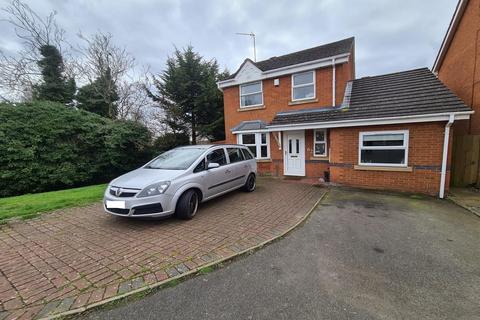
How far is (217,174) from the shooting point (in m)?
5.64

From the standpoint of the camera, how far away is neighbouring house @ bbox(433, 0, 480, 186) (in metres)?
7.34

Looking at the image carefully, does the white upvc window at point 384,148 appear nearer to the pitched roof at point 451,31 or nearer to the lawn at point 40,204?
the pitched roof at point 451,31

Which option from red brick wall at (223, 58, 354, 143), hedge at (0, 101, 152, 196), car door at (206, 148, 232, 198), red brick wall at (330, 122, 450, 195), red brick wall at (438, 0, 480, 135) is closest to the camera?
car door at (206, 148, 232, 198)

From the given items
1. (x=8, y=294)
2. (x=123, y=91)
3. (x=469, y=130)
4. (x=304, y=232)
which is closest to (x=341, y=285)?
(x=304, y=232)

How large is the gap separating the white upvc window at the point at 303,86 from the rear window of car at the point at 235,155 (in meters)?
4.99

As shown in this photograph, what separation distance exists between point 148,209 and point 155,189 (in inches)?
16.4

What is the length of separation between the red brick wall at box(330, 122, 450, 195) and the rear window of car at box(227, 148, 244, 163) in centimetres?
391

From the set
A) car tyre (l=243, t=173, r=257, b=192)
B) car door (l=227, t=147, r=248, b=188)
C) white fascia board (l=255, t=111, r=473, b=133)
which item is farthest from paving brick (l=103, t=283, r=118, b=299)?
white fascia board (l=255, t=111, r=473, b=133)

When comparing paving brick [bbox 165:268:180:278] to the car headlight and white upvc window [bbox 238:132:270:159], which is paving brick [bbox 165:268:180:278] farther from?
white upvc window [bbox 238:132:270:159]

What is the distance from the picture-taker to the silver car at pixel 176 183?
13.6ft

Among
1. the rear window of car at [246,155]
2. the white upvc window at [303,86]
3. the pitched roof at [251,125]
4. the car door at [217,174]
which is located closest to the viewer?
the car door at [217,174]

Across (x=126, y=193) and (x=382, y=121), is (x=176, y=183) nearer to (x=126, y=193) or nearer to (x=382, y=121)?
(x=126, y=193)

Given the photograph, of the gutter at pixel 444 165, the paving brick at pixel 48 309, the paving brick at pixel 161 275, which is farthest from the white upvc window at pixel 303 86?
the paving brick at pixel 48 309

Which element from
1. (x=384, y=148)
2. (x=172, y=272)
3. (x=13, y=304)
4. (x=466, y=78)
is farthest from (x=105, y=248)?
(x=466, y=78)
